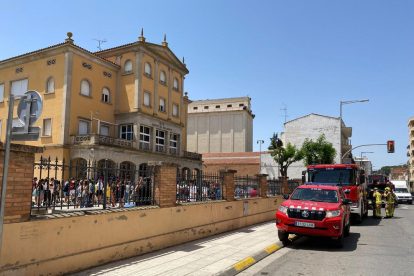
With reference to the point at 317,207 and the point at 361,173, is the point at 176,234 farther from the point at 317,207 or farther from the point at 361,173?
the point at 361,173

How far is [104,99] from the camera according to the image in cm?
3350

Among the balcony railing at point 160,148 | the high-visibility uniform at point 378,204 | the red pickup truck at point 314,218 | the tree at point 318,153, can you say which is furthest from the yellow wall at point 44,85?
the tree at point 318,153

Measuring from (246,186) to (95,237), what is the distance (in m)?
8.83

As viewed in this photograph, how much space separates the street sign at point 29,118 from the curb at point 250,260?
440 cm

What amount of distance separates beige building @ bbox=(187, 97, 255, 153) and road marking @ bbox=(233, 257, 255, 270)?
59.8 m

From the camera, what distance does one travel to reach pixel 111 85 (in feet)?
112

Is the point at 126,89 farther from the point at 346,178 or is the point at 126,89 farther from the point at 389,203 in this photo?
the point at 389,203

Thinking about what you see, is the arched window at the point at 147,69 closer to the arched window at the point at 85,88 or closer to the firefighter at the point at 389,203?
the arched window at the point at 85,88

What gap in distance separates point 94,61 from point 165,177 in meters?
25.6

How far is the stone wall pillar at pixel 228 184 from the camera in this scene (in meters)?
12.8

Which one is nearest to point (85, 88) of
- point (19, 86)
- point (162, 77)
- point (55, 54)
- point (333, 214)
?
point (55, 54)

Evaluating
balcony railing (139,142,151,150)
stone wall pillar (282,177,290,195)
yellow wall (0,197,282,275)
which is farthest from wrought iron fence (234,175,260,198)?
balcony railing (139,142,151,150)

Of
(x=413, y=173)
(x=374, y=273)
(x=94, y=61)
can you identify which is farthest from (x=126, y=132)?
(x=413, y=173)

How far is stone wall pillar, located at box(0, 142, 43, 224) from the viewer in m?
5.46
